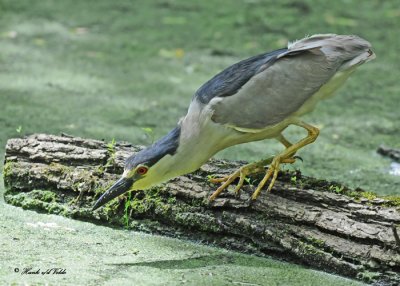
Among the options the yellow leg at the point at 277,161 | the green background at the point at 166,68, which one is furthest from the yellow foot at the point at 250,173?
the green background at the point at 166,68

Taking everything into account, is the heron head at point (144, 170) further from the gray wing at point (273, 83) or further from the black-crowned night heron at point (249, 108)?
the gray wing at point (273, 83)

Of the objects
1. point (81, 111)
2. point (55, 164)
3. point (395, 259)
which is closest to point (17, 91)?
point (81, 111)

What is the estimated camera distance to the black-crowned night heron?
3.36m

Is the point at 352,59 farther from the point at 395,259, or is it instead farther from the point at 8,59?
the point at 8,59

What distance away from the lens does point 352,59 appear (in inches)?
145

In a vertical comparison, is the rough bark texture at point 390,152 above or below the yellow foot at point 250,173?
above

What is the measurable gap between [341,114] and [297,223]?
2344 millimetres

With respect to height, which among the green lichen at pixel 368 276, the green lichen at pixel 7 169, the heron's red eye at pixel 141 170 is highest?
the heron's red eye at pixel 141 170

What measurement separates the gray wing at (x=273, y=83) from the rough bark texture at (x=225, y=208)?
0.30 m

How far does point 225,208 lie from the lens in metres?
3.44

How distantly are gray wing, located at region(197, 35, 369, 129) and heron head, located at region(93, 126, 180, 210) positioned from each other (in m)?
0.29

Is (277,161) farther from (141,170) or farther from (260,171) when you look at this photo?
(141,170)

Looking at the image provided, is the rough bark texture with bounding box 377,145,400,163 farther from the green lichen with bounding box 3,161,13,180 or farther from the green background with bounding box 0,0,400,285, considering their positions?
the green lichen with bounding box 3,161,13,180

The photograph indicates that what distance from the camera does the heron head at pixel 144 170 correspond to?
10.9ft
